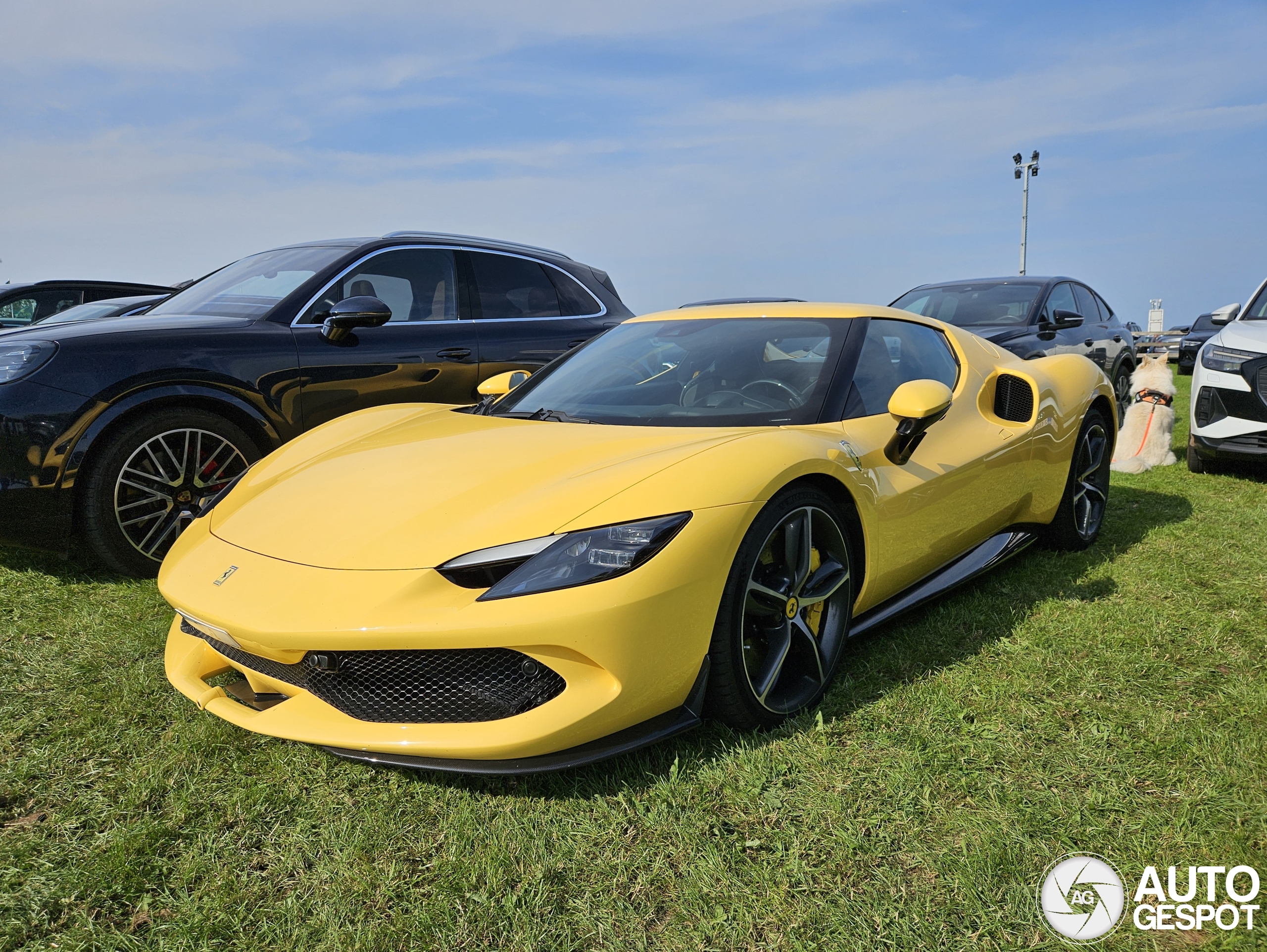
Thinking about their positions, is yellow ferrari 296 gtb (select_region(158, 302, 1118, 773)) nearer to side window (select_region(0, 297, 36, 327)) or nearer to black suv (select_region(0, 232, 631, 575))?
black suv (select_region(0, 232, 631, 575))

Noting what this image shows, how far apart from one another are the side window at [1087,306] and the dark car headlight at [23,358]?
8351mm

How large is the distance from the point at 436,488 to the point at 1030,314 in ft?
23.0

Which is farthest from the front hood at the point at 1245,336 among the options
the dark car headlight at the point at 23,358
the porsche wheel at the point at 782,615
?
the dark car headlight at the point at 23,358

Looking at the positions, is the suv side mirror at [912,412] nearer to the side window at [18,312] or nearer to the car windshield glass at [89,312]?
the car windshield glass at [89,312]

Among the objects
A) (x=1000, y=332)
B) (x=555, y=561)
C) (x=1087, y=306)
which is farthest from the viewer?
(x=1087, y=306)

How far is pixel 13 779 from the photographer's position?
2289 mm

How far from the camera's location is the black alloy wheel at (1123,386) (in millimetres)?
9227

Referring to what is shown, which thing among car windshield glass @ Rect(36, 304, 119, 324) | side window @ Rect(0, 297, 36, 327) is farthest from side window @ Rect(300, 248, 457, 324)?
side window @ Rect(0, 297, 36, 327)

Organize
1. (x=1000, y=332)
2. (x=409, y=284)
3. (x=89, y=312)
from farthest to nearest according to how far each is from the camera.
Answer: (x=1000, y=332), (x=89, y=312), (x=409, y=284)

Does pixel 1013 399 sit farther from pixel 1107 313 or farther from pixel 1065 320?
pixel 1107 313

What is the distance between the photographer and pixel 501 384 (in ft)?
12.4

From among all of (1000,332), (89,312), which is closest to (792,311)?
(1000,332)

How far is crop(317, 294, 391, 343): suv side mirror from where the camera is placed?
4.31 m

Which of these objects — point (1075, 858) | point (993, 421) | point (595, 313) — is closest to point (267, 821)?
point (1075, 858)
